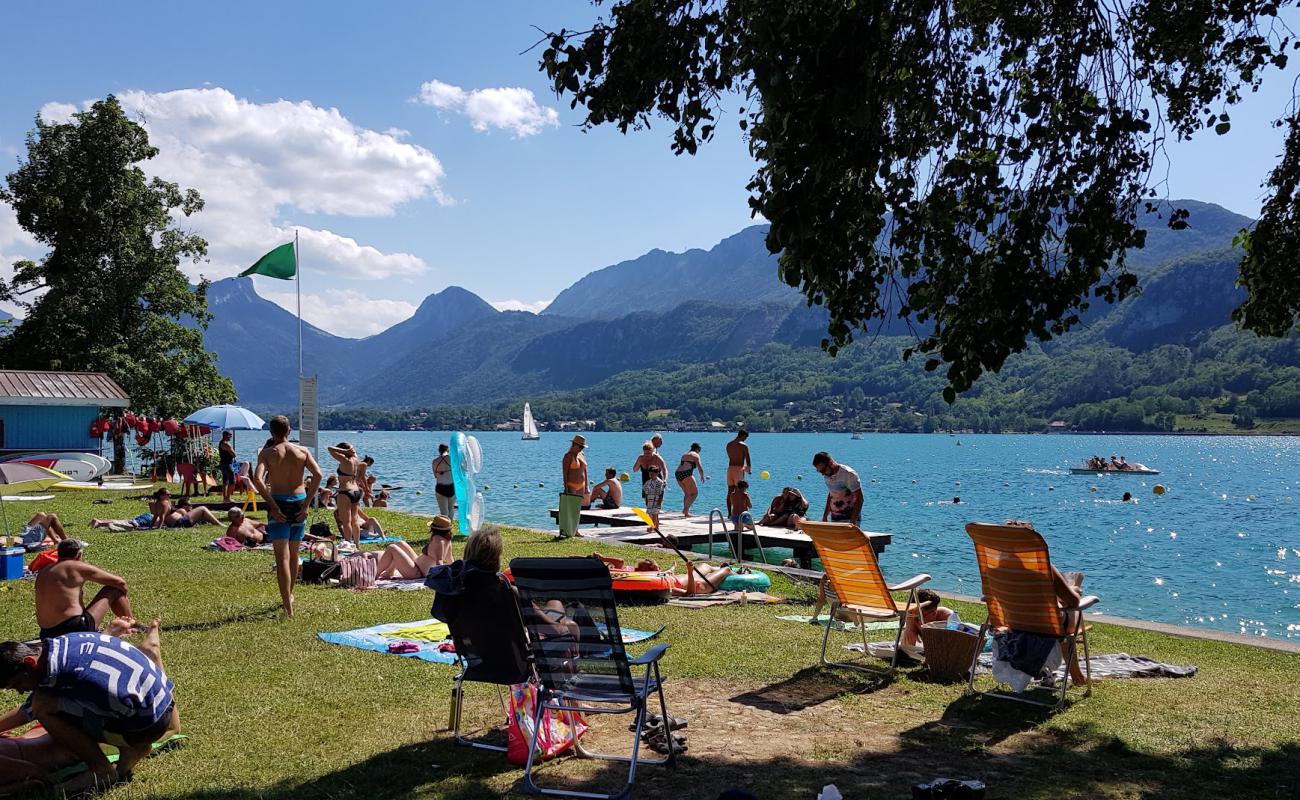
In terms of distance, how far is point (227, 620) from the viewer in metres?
8.70

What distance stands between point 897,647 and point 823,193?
11.5ft

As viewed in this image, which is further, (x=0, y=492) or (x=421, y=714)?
(x=0, y=492)

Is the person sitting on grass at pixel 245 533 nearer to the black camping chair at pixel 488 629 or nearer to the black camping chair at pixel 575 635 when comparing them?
the black camping chair at pixel 488 629

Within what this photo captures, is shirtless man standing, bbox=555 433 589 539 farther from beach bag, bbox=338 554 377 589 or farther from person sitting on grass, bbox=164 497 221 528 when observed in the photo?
person sitting on grass, bbox=164 497 221 528

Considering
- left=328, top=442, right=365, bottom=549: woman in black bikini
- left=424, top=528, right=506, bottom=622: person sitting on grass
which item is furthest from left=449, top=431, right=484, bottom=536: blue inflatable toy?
left=424, top=528, right=506, bottom=622: person sitting on grass

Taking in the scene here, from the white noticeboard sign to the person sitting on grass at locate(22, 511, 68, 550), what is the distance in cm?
567

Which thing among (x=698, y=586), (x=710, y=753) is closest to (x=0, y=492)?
(x=698, y=586)

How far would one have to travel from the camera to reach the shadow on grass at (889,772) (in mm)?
4461

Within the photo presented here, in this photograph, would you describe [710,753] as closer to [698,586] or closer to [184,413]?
[698,586]

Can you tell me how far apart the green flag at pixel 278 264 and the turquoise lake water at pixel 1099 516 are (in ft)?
30.9

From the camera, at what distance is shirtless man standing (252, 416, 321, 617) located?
345 inches

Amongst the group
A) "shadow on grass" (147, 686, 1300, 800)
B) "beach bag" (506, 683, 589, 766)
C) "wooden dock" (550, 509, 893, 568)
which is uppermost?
"beach bag" (506, 683, 589, 766)

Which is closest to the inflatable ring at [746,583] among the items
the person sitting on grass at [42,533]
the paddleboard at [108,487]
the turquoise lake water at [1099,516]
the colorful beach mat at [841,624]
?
the colorful beach mat at [841,624]

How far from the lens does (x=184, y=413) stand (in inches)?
1321
